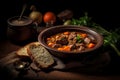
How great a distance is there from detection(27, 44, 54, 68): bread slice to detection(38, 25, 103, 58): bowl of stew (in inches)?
3.2

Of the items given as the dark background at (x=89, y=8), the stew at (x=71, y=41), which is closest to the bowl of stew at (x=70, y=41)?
the stew at (x=71, y=41)

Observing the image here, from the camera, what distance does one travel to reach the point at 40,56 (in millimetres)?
2139

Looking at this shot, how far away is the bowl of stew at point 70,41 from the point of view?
6.56ft

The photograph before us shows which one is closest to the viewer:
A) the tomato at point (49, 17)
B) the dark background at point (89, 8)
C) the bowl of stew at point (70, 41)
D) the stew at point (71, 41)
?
the bowl of stew at point (70, 41)

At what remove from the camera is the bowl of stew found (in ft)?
6.56

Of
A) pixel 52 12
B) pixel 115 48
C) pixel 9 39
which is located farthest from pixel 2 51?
pixel 115 48

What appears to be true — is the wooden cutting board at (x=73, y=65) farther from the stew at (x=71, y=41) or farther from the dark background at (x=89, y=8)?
the dark background at (x=89, y=8)

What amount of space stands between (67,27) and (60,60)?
0.43 metres

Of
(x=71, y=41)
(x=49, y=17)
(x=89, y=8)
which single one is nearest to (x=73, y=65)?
(x=71, y=41)

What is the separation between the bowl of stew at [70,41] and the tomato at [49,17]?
0.55 metres

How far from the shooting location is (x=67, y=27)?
2400 mm

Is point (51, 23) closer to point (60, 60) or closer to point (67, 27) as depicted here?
point (67, 27)

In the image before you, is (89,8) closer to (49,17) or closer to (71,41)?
(49,17)

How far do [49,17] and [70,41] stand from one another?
0.77 metres
